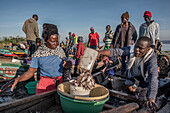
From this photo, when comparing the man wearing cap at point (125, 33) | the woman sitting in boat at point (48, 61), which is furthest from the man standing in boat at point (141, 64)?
the man wearing cap at point (125, 33)

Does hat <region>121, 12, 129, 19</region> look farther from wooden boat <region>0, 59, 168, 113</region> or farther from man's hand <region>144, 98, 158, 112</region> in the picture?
man's hand <region>144, 98, 158, 112</region>

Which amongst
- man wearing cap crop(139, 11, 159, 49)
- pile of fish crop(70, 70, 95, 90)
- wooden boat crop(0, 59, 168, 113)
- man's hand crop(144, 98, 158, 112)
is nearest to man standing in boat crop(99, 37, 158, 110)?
man's hand crop(144, 98, 158, 112)

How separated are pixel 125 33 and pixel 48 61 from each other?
11.8 ft

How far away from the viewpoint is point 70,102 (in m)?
1.67

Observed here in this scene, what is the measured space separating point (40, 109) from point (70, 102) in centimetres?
67

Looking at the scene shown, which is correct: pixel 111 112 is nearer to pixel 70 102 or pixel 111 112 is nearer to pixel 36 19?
pixel 70 102

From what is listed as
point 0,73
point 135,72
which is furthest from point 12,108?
point 0,73

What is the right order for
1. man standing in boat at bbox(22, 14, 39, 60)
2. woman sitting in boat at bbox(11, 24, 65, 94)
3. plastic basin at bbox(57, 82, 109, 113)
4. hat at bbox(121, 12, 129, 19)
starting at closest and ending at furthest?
plastic basin at bbox(57, 82, 109, 113) < woman sitting in boat at bbox(11, 24, 65, 94) < hat at bbox(121, 12, 129, 19) < man standing in boat at bbox(22, 14, 39, 60)

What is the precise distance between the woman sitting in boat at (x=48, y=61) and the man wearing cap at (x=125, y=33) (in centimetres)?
317

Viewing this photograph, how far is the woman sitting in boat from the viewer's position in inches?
92.3

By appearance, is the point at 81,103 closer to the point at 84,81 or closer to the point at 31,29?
the point at 84,81

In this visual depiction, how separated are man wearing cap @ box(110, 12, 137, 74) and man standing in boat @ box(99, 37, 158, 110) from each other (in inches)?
89.7

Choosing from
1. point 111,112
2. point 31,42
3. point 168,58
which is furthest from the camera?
point 168,58

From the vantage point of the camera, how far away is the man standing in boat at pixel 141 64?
2.16 m
